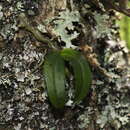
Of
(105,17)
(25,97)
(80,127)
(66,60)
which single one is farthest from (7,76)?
(105,17)

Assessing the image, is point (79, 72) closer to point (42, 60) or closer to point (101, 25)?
point (42, 60)

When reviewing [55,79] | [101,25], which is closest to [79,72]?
[55,79]

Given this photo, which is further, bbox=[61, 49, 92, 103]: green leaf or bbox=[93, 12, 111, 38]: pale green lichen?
bbox=[93, 12, 111, 38]: pale green lichen

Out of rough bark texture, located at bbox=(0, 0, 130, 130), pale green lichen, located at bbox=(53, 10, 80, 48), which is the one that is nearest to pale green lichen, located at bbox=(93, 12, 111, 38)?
rough bark texture, located at bbox=(0, 0, 130, 130)

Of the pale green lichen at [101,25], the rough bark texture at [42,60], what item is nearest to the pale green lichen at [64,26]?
the rough bark texture at [42,60]

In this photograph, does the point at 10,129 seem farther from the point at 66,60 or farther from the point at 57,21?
the point at 57,21

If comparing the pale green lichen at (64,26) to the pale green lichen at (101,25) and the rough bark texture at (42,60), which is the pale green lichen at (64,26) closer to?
the rough bark texture at (42,60)

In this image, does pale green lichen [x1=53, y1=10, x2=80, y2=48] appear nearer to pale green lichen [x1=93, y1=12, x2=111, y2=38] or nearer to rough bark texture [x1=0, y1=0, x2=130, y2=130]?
rough bark texture [x1=0, y1=0, x2=130, y2=130]
